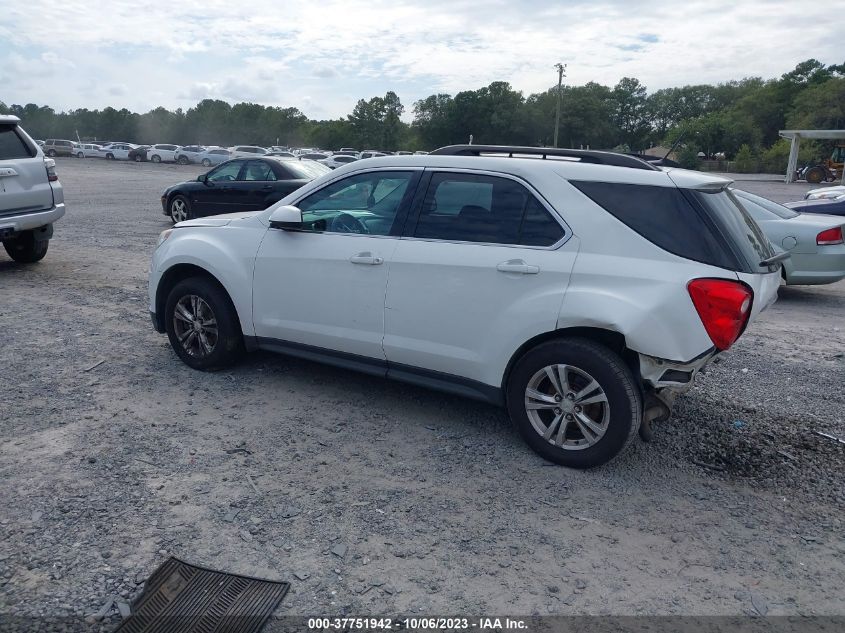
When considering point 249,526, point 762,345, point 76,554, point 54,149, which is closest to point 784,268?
point 762,345

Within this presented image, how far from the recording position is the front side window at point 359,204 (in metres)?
4.82

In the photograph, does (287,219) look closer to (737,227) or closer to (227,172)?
(737,227)

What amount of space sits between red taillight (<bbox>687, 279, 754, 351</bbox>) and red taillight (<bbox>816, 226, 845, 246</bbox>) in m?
6.15

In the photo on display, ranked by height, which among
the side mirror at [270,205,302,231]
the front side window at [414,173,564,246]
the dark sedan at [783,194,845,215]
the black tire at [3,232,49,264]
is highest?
the front side window at [414,173,564,246]

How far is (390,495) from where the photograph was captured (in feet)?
12.6

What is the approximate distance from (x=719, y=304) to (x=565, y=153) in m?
1.47

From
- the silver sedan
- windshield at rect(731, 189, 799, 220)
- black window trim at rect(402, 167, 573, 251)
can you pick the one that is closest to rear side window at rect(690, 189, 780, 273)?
black window trim at rect(402, 167, 573, 251)

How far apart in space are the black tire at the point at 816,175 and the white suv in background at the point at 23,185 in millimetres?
46953

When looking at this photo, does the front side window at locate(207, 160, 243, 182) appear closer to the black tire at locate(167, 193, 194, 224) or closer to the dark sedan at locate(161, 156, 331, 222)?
the dark sedan at locate(161, 156, 331, 222)

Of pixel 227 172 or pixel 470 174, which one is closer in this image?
pixel 470 174

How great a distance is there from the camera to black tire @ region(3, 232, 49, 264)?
391 inches

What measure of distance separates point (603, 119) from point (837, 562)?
288 feet

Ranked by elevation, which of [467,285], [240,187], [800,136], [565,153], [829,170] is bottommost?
[829,170]

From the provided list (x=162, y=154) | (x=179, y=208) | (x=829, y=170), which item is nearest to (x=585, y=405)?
(x=179, y=208)
